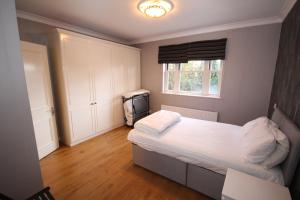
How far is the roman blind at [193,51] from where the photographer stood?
10.2 feet

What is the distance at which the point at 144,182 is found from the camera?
77.7 inches

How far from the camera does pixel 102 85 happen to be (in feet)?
11.0

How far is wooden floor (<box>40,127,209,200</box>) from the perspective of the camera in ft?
5.84

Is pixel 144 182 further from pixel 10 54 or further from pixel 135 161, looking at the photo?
pixel 10 54

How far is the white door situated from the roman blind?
2.71 metres

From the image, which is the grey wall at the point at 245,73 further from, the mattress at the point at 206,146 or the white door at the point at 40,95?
the white door at the point at 40,95

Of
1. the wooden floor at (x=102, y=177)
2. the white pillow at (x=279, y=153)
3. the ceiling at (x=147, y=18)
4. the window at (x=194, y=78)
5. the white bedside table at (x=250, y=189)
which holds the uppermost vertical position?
the ceiling at (x=147, y=18)

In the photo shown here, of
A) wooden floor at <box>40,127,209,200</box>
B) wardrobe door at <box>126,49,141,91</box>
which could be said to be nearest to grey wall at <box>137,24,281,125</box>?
wardrobe door at <box>126,49,141,91</box>

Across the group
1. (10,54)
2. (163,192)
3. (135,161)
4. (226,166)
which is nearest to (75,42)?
(10,54)

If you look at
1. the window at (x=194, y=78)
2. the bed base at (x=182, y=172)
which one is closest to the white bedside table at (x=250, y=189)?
the bed base at (x=182, y=172)

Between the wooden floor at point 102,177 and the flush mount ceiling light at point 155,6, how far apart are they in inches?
97.5

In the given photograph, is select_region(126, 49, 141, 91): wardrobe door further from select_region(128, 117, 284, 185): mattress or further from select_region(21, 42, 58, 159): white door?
select_region(128, 117, 284, 185): mattress

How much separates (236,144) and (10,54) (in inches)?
102

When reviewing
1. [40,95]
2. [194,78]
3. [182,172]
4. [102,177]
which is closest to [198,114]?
[194,78]
